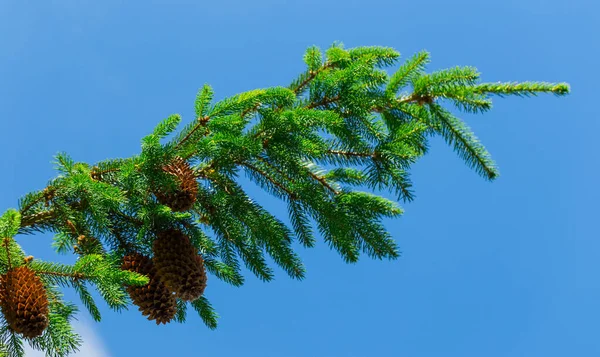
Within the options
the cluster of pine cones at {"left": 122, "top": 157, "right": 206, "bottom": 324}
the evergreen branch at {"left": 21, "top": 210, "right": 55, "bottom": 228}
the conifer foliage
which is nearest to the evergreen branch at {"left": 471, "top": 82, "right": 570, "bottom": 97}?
the conifer foliage

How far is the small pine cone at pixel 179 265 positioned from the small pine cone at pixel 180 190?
0.16m

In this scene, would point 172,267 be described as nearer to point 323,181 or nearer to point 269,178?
point 269,178

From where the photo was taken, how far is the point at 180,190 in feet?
8.93

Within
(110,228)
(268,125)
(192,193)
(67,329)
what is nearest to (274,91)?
(268,125)

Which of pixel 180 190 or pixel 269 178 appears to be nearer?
pixel 180 190

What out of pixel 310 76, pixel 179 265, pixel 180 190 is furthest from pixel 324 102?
pixel 179 265

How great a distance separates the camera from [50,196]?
2740 millimetres

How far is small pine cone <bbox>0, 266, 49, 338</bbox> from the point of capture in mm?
2357

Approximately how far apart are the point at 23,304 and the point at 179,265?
0.67m

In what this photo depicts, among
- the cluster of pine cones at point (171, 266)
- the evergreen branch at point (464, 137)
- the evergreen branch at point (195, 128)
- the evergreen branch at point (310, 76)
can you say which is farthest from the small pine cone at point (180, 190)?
the evergreen branch at point (464, 137)

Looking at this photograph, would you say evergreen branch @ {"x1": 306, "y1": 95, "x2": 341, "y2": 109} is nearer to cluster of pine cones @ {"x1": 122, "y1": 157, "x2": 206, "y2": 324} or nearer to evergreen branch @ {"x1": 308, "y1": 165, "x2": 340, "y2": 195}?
evergreen branch @ {"x1": 308, "y1": 165, "x2": 340, "y2": 195}

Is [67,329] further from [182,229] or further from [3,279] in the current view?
[182,229]

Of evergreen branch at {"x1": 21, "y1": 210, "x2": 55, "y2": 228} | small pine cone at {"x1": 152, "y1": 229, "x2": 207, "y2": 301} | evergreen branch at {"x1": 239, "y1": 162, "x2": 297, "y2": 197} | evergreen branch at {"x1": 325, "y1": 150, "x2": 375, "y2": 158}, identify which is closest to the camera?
small pine cone at {"x1": 152, "y1": 229, "x2": 207, "y2": 301}

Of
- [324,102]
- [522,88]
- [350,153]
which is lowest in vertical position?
[522,88]
